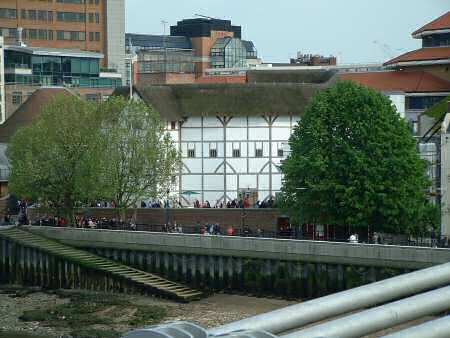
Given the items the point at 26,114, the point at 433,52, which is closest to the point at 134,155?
the point at 26,114

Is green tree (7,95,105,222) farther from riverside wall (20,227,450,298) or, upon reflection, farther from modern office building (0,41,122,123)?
modern office building (0,41,122,123)

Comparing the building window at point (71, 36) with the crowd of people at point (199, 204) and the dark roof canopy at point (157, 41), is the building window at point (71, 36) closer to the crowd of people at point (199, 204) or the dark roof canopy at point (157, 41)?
the dark roof canopy at point (157, 41)

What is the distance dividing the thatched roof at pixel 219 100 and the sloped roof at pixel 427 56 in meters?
28.1

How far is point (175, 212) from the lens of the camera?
2968 inches

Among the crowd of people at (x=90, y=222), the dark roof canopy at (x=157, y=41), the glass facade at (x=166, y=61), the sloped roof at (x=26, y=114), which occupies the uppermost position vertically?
the dark roof canopy at (x=157, y=41)

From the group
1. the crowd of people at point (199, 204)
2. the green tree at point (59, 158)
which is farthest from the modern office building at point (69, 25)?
the green tree at point (59, 158)

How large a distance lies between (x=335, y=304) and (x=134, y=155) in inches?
2049

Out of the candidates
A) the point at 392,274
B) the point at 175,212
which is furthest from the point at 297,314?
the point at 175,212

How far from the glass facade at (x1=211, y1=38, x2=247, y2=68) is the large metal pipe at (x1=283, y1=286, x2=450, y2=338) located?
495ft

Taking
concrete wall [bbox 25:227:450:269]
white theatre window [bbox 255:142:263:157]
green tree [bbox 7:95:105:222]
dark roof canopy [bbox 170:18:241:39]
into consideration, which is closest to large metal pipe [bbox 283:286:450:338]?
concrete wall [bbox 25:227:450:269]

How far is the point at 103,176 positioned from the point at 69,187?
259 cm

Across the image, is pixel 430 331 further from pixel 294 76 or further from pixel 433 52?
pixel 433 52

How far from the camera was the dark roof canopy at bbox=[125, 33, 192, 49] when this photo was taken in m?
180

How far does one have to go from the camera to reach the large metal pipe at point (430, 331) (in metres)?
19.4
